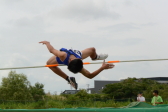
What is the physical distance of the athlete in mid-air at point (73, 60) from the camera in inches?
179

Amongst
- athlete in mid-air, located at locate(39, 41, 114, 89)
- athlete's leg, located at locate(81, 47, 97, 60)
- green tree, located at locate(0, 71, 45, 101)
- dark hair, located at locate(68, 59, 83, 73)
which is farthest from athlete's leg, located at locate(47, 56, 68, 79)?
green tree, located at locate(0, 71, 45, 101)

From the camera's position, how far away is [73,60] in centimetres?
456

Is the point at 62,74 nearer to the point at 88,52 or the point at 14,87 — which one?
the point at 88,52

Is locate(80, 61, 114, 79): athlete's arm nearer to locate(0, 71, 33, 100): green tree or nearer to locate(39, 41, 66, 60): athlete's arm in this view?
locate(39, 41, 66, 60): athlete's arm

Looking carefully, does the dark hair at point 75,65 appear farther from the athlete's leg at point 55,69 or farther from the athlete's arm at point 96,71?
the athlete's leg at point 55,69

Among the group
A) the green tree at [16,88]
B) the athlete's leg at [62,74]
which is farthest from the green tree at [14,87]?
the athlete's leg at [62,74]

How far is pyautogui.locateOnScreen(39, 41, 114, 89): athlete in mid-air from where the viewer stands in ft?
15.0

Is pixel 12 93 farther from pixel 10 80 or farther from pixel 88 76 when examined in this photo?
pixel 88 76

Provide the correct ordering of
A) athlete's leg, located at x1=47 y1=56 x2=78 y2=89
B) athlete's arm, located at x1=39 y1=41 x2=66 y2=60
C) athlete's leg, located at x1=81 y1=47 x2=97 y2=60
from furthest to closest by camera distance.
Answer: athlete's leg, located at x1=47 y1=56 x2=78 y2=89
athlete's leg, located at x1=81 y1=47 x2=97 y2=60
athlete's arm, located at x1=39 y1=41 x2=66 y2=60

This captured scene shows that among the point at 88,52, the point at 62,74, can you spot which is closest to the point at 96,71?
the point at 88,52

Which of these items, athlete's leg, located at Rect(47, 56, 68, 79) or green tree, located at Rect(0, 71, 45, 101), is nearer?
athlete's leg, located at Rect(47, 56, 68, 79)

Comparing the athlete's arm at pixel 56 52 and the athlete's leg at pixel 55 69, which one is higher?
the athlete's arm at pixel 56 52

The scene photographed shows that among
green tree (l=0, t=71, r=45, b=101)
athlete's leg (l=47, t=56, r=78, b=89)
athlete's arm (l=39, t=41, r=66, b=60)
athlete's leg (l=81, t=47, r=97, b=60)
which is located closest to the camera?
athlete's arm (l=39, t=41, r=66, b=60)

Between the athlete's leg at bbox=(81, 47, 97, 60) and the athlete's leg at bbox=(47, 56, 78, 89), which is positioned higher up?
the athlete's leg at bbox=(81, 47, 97, 60)
